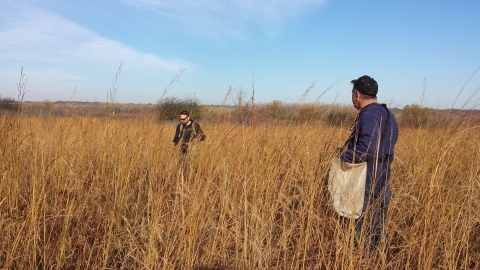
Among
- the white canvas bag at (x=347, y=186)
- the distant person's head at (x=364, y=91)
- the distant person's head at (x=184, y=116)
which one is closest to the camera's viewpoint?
the white canvas bag at (x=347, y=186)

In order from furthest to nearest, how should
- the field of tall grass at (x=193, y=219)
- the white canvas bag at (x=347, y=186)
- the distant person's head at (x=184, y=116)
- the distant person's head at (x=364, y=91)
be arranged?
the distant person's head at (x=184, y=116) < the distant person's head at (x=364, y=91) < the white canvas bag at (x=347, y=186) < the field of tall grass at (x=193, y=219)

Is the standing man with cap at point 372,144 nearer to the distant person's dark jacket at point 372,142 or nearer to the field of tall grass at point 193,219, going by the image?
the distant person's dark jacket at point 372,142

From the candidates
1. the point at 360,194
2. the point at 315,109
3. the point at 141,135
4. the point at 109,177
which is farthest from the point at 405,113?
the point at 109,177

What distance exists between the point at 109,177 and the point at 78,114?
49.4 inches

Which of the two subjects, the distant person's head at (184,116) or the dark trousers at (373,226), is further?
the distant person's head at (184,116)

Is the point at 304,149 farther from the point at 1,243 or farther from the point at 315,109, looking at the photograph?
the point at 1,243

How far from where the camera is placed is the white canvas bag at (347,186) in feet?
6.13

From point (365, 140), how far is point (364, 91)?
16.8 inches

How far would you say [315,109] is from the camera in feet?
10.2

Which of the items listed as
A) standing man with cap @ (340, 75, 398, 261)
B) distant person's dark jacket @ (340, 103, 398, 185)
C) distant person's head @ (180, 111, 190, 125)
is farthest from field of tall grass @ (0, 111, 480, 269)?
distant person's head @ (180, 111, 190, 125)

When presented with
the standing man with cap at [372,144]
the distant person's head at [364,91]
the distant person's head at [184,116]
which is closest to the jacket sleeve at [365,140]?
the standing man with cap at [372,144]

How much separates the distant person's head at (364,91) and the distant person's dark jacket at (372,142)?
0.07 meters

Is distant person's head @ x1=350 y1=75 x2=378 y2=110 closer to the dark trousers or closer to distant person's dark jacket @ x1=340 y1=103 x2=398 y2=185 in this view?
distant person's dark jacket @ x1=340 y1=103 x2=398 y2=185

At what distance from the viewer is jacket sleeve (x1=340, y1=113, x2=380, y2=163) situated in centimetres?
197
